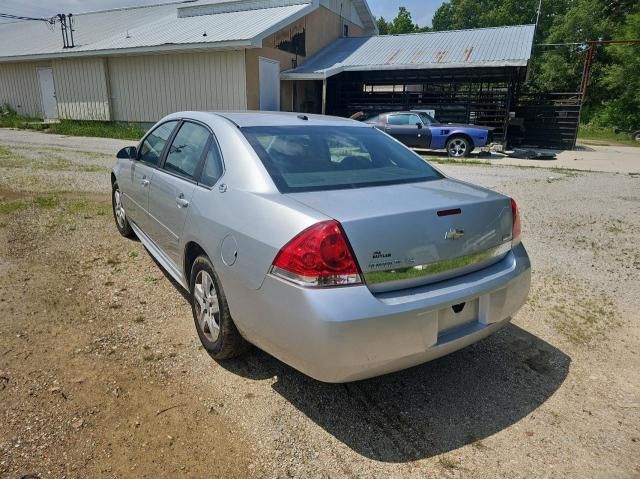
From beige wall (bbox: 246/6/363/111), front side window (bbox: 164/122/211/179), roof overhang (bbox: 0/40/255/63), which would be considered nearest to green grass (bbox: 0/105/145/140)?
roof overhang (bbox: 0/40/255/63)

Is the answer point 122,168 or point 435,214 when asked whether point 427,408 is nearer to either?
point 435,214

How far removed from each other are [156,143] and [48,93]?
2223cm

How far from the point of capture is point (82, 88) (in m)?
20.2

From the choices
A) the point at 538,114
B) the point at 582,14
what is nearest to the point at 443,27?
the point at 582,14

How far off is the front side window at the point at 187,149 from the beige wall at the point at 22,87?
75.8 ft

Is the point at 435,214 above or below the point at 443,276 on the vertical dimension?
above

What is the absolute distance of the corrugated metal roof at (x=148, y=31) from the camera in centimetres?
1686

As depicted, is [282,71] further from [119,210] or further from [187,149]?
[187,149]

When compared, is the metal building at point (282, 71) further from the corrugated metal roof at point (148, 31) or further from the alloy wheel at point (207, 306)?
the alloy wheel at point (207, 306)

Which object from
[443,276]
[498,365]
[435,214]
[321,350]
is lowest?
[498,365]

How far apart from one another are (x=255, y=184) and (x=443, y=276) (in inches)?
45.6

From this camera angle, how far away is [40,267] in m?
4.41

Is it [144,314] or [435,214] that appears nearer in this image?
[435,214]

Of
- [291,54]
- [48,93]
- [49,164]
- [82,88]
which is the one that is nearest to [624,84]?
[291,54]
